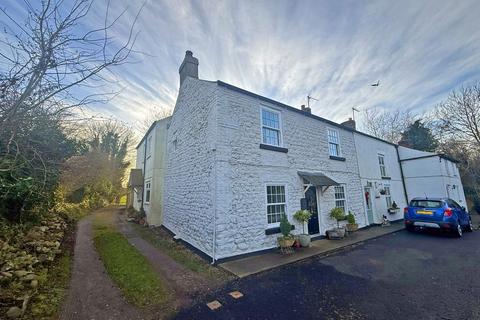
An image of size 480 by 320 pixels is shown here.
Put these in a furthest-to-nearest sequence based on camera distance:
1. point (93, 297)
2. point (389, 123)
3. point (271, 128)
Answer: point (389, 123)
point (271, 128)
point (93, 297)

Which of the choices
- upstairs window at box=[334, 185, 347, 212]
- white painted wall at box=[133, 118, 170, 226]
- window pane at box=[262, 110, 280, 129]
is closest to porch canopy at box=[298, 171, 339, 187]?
upstairs window at box=[334, 185, 347, 212]

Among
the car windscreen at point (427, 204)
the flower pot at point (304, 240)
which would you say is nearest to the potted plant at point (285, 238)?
the flower pot at point (304, 240)

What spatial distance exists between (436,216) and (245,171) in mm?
10335

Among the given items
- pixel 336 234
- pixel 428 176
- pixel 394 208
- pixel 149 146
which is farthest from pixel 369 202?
pixel 149 146

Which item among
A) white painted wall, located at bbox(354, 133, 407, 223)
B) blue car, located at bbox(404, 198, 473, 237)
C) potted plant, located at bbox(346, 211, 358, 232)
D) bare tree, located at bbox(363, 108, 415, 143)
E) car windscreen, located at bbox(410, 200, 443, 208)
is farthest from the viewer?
bare tree, located at bbox(363, 108, 415, 143)

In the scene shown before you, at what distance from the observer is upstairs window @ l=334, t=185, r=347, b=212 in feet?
36.2

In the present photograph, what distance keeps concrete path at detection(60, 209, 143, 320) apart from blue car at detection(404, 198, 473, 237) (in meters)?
13.4

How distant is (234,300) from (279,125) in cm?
716

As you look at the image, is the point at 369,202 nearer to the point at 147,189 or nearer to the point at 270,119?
the point at 270,119

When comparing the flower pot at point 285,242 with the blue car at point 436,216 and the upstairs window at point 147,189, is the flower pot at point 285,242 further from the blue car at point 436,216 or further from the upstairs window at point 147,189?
the upstairs window at point 147,189

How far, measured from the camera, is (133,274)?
582cm

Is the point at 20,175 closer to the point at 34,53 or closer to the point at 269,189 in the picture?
the point at 34,53

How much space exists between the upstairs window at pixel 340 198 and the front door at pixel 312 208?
5.88 ft

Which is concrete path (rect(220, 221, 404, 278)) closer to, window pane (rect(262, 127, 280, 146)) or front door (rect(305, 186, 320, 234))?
front door (rect(305, 186, 320, 234))
